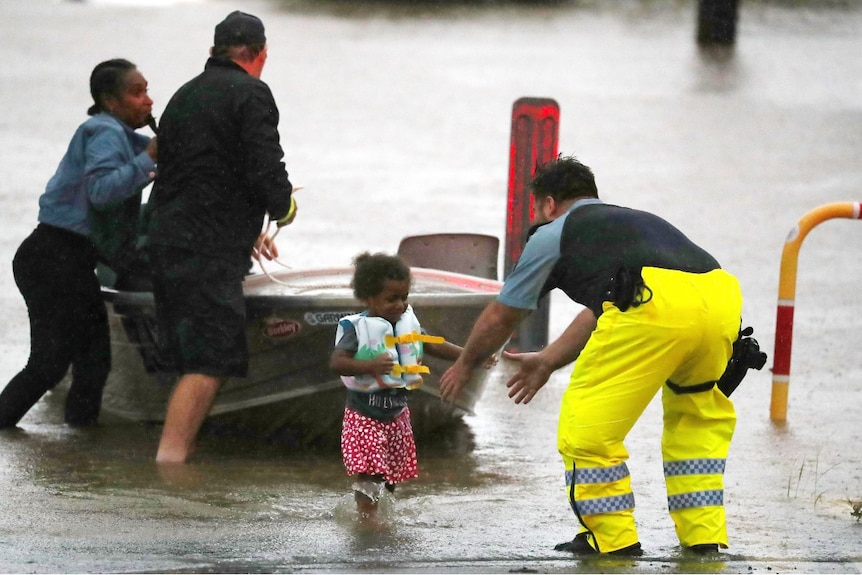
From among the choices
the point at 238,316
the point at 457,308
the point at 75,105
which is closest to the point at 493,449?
the point at 457,308

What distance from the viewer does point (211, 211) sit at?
6625 mm

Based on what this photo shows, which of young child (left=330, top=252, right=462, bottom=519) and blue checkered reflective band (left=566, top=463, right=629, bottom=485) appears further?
young child (left=330, top=252, right=462, bottom=519)

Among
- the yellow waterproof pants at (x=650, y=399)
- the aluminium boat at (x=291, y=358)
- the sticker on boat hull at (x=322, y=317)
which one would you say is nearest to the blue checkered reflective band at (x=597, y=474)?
the yellow waterproof pants at (x=650, y=399)

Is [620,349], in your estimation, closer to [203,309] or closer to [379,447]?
[379,447]

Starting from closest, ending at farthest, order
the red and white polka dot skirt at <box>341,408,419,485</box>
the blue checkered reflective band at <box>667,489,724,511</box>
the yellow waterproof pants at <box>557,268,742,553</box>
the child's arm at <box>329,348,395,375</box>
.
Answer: the yellow waterproof pants at <box>557,268,742,553</box> → the blue checkered reflective band at <box>667,489,724,511</box> → the child's arm at <box>329,348,395,375</box> → the red and white polka dot skirt at <box>341,408,419,485</box>

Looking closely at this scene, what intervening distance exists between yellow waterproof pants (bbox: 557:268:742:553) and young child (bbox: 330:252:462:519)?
861 millimetres

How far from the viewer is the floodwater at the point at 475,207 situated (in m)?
5.45

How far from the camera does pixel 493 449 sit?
7.23m

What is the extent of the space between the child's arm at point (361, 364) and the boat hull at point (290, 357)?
39.4 inches

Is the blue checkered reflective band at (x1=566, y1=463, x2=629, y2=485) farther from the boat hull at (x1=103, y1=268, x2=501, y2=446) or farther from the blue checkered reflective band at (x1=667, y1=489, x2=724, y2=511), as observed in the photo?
the boat hull at (x1=103, y1=268, x2=501, y2=446)

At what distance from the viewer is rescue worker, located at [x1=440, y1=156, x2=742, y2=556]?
504 cm

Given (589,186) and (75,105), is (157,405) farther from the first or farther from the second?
(75,105)

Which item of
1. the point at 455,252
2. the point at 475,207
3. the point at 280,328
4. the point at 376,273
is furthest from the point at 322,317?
→ the point at 475,207

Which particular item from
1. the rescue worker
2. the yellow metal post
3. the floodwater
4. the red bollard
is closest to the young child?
the floodwater
